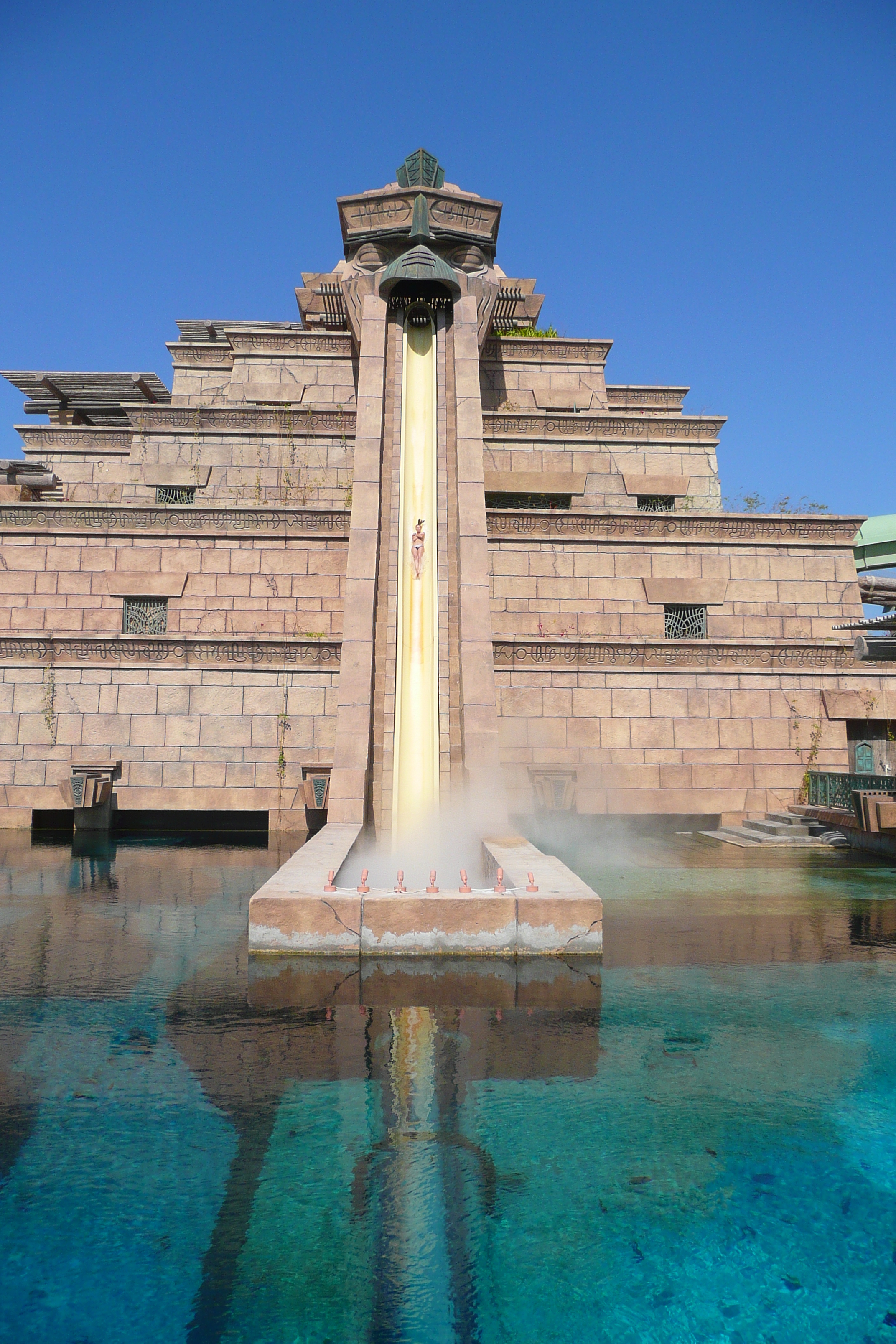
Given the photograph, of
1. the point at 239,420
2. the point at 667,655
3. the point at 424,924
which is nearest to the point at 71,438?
the point at 239,420

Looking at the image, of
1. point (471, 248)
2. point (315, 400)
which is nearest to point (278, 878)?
point (315, 400)

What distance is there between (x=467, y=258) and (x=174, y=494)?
10541 mm

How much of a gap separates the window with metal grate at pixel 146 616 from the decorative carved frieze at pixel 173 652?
1202 mm

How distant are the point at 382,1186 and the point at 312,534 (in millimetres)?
16493

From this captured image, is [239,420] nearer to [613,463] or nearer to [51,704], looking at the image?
[51,704]

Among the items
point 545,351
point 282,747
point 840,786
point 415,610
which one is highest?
point 545,351

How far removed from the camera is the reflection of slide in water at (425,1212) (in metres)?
3.39

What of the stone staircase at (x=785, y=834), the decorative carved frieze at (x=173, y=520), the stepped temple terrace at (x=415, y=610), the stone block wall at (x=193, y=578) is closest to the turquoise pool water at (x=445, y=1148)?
the stepped temple terrace at (x=415, y=610)

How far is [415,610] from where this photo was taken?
15.9 meters

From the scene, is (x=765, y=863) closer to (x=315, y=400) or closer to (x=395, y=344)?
(x=395, y=344)

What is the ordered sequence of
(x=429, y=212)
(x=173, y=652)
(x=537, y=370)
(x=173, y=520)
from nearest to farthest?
(x=173, y=652) → (x=173, y=520) → (x=429, y=212) → (x=537, y=370)

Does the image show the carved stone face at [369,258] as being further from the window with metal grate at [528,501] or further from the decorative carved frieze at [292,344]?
the window with metal grate at [528,501]

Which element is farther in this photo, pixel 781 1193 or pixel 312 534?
pixel 312 534

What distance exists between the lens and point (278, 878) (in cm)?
859
